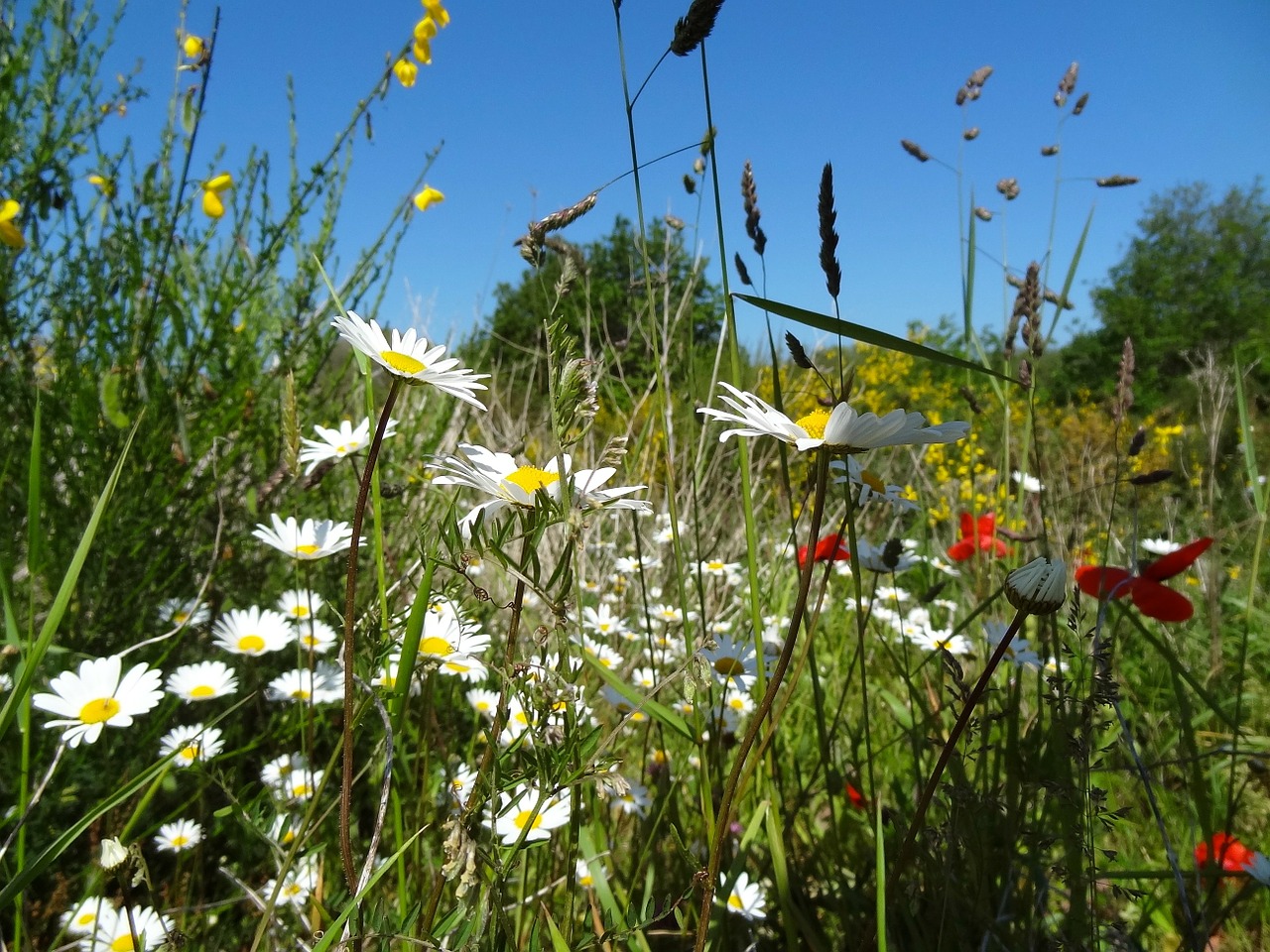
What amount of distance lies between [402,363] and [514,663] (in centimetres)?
31

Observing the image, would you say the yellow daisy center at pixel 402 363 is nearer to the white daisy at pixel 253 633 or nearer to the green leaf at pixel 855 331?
the green leaf at pixel 855 331

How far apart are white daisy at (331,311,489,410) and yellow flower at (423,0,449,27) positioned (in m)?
1.29

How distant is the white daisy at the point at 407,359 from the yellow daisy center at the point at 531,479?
75 mm

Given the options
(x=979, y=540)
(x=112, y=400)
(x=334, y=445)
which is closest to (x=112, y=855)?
(x=334, y=445)

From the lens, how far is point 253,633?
133 cm

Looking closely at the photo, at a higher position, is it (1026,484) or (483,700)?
(1026,484)

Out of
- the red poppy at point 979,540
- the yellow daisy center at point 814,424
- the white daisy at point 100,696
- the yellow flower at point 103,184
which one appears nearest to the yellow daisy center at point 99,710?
the white daisy at point 100,696

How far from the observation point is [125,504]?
1540mm

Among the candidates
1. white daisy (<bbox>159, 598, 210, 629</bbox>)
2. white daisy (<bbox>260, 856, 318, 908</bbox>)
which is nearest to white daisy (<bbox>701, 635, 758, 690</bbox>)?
white daisy (<bbox>260, 856, 318, 908</bbox>)

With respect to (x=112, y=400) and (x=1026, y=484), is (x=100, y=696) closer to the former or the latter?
(x=112, y=400)

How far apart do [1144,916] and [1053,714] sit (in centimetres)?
45

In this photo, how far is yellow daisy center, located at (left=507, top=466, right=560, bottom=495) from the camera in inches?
26.4

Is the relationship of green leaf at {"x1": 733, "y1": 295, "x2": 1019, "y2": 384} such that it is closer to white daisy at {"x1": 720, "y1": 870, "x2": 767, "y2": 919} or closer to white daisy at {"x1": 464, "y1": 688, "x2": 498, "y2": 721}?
white daisy at {"x1": 720, "y1": 870, "x2": 767, "y2": 919}

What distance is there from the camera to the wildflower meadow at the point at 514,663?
636 millimetres
